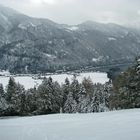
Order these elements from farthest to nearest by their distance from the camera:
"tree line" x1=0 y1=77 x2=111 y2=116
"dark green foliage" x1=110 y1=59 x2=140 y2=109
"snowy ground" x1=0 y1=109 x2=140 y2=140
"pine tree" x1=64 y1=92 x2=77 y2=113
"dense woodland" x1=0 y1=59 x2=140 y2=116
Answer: "pine tree" x1=64 y1=92 x2=77 y2=113, "tree line" x1=0 y1=77 x2=111 y2=116, "dense woodland" x1=0 y1=59 x2=140 y2=116, "dark green foliage" x1=110 y1=59 x2=140 y2=109, "snowy ground" x1=0 y1=109 x2=140 y2=140

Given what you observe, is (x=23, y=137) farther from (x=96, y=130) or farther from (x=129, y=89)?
(x=129, y=89)

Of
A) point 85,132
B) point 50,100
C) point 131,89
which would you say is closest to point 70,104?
point 50,100

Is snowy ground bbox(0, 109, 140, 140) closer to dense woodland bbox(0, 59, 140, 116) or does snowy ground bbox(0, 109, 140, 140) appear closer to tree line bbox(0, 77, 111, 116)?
dense woodland bbox(0, 59, 140, 116)

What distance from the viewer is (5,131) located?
66.8 feet

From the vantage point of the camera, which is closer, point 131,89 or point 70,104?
point 131,89

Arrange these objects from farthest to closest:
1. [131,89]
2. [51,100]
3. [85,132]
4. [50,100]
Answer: [51,100]
[50,100]
[131,89]
[85,132]

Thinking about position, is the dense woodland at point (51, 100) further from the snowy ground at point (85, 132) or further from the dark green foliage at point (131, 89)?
the snowy ground at point (85, 132)

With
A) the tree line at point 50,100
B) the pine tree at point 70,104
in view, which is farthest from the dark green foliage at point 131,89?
the pine tree at point 70,104

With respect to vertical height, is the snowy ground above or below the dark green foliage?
below

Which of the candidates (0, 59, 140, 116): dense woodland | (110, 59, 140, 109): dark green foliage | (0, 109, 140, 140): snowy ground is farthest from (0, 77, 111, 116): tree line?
(0, 109, 140, 140): snowy ground

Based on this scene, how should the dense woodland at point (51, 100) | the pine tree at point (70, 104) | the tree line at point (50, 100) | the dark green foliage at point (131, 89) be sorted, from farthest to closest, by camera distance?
the pine tree at point (70, 104) → the tree line at point (50, 100) → the dense woodland at point (51, 100) → the dark green foliage at point (131, 89)

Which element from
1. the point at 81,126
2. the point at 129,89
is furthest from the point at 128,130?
the point at 129,89

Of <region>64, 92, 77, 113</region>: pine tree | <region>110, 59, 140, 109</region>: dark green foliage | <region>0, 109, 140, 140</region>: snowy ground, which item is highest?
<region>110, 59, 140, 109</region>: dark green foliage

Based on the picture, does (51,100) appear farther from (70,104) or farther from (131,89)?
(131,89)
